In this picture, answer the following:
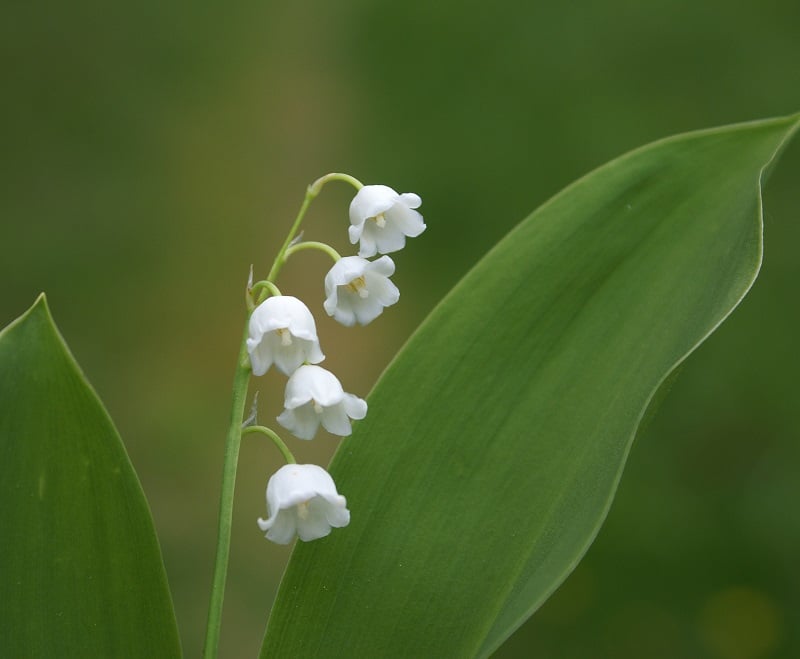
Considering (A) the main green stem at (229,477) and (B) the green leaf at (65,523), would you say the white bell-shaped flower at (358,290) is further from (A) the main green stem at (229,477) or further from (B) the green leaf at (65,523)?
(B) the green leaf at (65,523)

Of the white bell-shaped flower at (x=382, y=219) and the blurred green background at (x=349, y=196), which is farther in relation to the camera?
the blurred green background at (x=349, y=196)

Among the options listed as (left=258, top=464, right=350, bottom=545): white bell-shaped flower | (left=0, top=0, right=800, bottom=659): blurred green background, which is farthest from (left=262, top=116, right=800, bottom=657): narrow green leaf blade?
(left=0, top=0, right=800, bottom=659): blurred green background

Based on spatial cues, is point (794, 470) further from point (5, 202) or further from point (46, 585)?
point (5, 202)

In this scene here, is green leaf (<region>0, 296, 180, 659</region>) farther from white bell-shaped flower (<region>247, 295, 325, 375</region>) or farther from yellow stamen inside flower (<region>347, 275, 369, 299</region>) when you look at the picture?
yellow stamen inside flower (<region>347, 275, 369, 299</region>)

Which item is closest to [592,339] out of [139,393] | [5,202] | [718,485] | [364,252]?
[364,252]

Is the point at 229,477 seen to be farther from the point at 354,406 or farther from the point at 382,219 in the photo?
the point at 382,219

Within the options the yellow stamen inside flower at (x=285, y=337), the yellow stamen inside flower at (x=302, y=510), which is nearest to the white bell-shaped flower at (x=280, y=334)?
the yellow stamen inside flower at (x=285, y=337)

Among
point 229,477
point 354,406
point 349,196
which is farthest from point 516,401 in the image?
point 349,196
